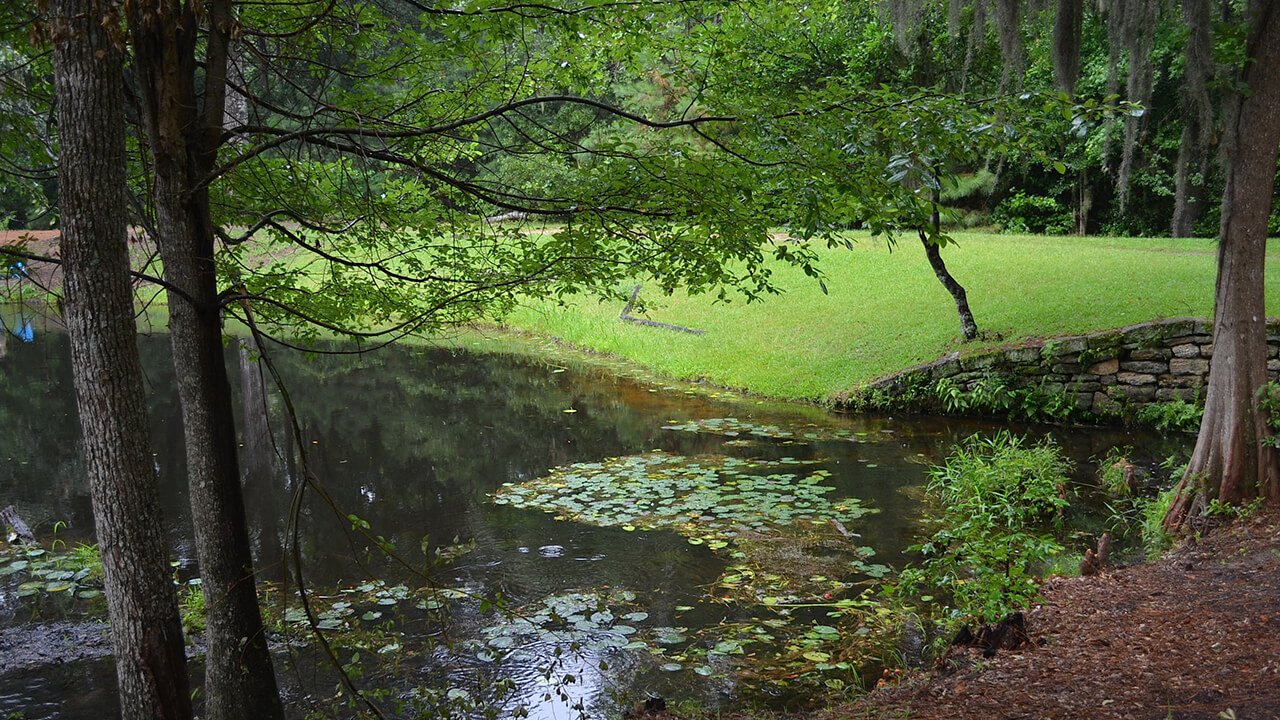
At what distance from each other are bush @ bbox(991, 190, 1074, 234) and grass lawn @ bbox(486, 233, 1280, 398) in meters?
3.43

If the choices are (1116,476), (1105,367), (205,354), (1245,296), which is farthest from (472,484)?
(1105,367)

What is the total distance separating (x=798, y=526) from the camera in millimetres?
8617

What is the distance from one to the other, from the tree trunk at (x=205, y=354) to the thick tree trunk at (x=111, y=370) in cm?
43

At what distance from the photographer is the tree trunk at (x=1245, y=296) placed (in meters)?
6.91

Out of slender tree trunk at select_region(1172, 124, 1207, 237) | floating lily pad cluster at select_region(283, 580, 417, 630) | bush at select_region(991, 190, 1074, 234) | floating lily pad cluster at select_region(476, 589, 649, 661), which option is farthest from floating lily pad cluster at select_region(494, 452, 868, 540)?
bush at select_region(991, 190, 1074, 234)

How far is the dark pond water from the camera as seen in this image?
5930 mm

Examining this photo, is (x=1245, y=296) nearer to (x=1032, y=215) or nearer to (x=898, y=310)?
(x=898, y=310)

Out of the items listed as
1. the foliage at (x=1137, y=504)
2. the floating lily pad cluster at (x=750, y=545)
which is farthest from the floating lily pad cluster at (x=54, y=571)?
the foliage at (x=1137, y=504)

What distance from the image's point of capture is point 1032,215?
25.3 metres

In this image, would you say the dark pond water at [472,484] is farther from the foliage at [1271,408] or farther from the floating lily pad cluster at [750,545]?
the foliage at [1271,408]

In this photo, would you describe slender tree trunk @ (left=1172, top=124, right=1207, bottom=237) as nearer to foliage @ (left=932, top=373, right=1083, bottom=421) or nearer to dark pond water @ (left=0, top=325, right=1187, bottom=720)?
foliage @ (left=932, top=373, right=1083, bottom=421)

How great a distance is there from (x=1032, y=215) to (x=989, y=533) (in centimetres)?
1959

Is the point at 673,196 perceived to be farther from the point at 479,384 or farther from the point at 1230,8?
the point at 479,384

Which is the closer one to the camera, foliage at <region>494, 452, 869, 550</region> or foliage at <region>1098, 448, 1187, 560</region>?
foliage at <region>1098, 448, 1187, 560</region>
